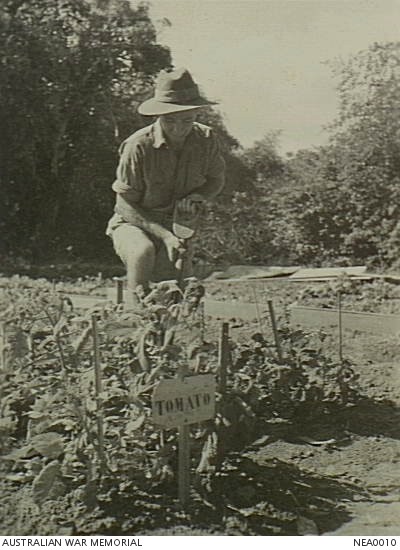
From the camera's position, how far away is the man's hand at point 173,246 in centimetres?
296

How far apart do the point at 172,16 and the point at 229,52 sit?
0.93 ft

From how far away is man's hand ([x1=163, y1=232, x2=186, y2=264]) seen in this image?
2.96m

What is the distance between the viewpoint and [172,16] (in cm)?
296

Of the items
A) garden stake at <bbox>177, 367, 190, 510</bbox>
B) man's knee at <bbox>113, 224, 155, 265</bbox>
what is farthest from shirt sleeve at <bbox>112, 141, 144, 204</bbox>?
garden stake at <bbox>177, 367, 190, 510</bbox>

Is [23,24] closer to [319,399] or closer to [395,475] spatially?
[319,399]

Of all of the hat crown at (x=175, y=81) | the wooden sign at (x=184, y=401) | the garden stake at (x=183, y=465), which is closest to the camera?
the wooden sign at (x=184, y=401)

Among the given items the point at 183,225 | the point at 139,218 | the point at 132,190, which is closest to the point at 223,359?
the point at 183,225

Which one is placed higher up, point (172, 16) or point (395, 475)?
point (172, 16)

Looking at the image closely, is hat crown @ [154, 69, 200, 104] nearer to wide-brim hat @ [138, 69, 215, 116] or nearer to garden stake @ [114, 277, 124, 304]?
wide-brim hat @ [138, 69, 215, 116]

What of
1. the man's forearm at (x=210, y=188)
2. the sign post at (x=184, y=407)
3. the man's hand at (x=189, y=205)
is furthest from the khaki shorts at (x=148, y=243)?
the sign post at (x=184, y=407)

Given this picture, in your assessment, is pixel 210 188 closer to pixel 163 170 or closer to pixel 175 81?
pixel 163 170

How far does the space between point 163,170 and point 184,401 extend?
104 cm

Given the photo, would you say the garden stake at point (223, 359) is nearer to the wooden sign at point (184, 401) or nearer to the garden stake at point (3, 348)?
the wooden sign at point (184, 401)

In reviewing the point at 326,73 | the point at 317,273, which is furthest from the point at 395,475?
the point at 326,73
